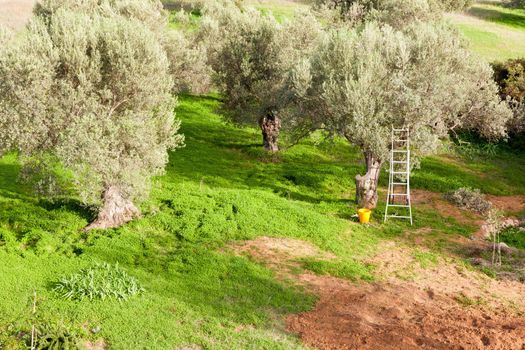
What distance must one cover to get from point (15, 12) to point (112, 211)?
58050 mm

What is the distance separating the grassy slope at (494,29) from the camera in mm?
65125

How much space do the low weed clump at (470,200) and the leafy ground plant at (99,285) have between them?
22.6 m

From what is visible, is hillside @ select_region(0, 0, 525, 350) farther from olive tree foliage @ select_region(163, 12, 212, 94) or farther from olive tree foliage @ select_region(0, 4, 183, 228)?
olive tree foliage @ select_region(163, 12, 212, 94)

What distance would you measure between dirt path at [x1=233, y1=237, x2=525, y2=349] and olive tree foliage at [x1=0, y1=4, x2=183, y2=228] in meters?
7.03

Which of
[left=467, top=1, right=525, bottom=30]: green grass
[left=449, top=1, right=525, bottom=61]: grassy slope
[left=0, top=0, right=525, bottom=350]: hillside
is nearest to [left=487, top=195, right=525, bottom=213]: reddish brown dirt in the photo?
[left=0, top=0, right=525, bottom=350]: hillside

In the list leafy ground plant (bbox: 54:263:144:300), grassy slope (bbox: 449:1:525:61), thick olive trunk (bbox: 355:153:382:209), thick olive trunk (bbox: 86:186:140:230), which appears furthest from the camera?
grassy slope (bbox: 449:1:525:61)

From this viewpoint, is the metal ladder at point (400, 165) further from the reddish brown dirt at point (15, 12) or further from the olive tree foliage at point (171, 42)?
the reddish brown dirt at point (15, 12)

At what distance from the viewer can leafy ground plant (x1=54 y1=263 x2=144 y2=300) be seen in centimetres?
1906

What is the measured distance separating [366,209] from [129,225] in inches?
523

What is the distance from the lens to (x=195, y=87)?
5466 centimetres

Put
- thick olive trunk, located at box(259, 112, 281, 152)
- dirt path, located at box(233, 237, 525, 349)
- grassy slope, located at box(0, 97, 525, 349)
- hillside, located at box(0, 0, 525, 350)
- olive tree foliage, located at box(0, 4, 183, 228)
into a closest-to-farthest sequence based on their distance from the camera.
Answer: dirt path, located at box(233, 237, 525, 349)
hillside, located at box(0, 0, 525, 350)
grassy slope, located at box(0, 97, 525, 349)
olive tree foliage, located at box(0, 4, 183, 228)
thick olive trunk, located at box(259, 112, 281, 152)

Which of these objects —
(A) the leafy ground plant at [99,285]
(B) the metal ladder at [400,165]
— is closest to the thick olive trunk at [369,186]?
(B) the metal ladder at [400,165]

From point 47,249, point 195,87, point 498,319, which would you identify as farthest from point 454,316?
point 195,87

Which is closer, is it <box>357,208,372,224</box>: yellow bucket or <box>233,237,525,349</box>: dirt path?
<box>233,237,525,349</box>: dirt path
